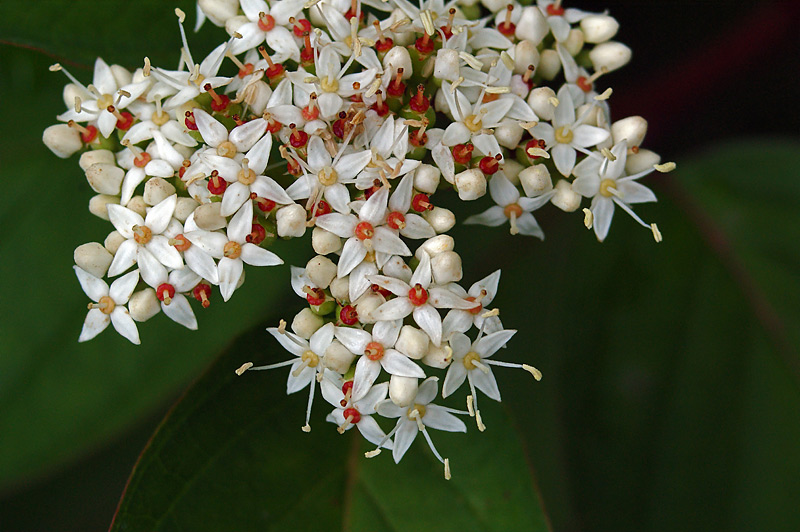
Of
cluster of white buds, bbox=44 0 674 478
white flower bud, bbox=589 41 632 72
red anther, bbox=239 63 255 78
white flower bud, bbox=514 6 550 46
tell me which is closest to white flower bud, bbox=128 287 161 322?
cluster of white buds, bbox=44 0 674 478

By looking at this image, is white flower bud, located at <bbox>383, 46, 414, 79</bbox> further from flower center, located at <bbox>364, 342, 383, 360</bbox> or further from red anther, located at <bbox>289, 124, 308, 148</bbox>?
flower center, located at <bbox>364, 342, 383, 360</bbox>

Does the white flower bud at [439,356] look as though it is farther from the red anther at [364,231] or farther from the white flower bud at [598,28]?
the white flower bud at [598,28]

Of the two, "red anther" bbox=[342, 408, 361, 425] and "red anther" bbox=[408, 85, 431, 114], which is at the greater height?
"red anther" bbox=[408, 85, 431, 114]

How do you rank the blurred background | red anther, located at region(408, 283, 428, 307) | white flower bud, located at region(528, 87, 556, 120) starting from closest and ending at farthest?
red anther, located at region(408, 283, 428, 307)
white flower bud, located at region(528, 87, 556, 120)
the blurred background

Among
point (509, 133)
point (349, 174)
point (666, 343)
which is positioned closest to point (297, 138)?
point (349, 174)

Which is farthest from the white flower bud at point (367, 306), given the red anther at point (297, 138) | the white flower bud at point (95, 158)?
the white flower bud at point (95, 158)
